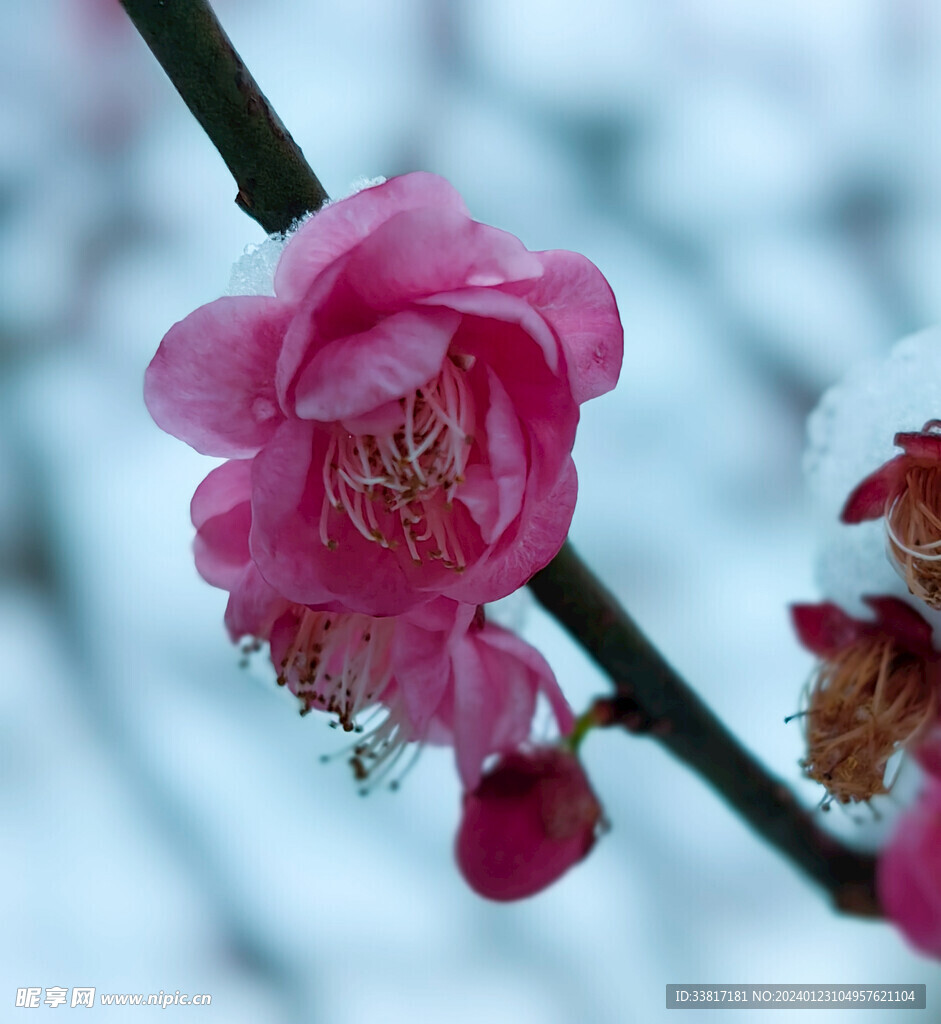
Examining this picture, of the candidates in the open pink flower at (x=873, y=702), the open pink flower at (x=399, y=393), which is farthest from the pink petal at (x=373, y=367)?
the open pink flower at (x=873, y=702)

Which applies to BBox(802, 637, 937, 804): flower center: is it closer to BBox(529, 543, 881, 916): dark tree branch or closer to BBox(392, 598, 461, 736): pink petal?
BBox(529, 543, 881, 916): dark tree branch

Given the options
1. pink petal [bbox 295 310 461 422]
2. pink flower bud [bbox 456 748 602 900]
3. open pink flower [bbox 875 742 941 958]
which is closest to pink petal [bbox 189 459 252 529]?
pink petal [bbox 295 310 461 422]

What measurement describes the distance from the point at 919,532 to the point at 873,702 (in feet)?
0.51

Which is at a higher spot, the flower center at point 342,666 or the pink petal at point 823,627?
the flower center at point 342,666

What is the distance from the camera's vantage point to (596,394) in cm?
51

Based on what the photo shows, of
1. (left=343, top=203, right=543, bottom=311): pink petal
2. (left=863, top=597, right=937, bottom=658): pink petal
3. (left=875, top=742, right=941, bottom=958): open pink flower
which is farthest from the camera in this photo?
(left=863, top=597, right=937, bottom=658): pink petal

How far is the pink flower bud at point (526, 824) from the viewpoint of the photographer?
74 cm

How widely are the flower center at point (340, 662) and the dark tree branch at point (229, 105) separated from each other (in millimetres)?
256

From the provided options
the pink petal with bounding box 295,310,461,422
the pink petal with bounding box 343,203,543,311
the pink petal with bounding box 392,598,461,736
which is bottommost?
the pink petal with bounding box 392,598,461,736

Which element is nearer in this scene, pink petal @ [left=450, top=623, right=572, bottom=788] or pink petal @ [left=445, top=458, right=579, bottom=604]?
pink petal @ [left=445, top=458, right=579, bottom=604]

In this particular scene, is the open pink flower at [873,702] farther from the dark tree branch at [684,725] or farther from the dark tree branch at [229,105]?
the dark tree branch at [229,105]

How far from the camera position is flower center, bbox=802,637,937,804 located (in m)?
0.70

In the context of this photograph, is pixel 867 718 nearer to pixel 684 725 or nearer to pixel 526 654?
pixel 684 725

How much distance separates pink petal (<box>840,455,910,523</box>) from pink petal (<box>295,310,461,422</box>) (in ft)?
1.06
